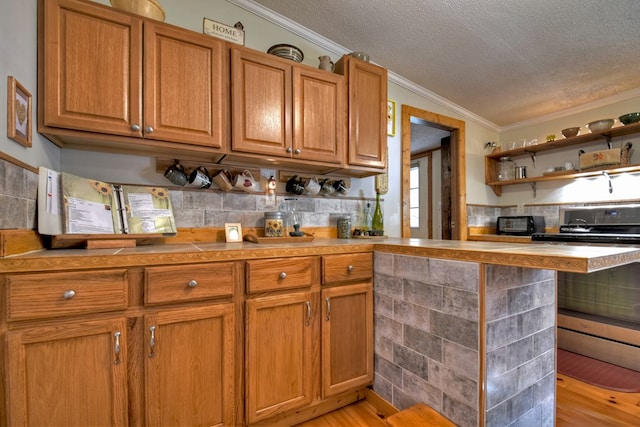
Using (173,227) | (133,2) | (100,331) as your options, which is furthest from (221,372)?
(133,2)

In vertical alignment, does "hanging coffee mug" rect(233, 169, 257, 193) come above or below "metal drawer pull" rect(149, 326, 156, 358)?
above

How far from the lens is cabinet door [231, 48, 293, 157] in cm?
167

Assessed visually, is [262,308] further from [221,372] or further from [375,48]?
[375,48]

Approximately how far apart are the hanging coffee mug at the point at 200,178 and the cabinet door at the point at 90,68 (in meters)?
0.41

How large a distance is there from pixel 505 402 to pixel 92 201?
2113 mm

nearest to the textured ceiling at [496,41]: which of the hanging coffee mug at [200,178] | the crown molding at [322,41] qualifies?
the crown molding at [322,41]

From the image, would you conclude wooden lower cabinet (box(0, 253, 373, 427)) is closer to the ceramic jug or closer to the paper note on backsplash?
the paper note on backsplash

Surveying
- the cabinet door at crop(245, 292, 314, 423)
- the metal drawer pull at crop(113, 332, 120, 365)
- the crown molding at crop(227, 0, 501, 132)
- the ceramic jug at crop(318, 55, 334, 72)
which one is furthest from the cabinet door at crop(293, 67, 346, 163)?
the metal drawer pull at crop(113, 332, 120, 365)

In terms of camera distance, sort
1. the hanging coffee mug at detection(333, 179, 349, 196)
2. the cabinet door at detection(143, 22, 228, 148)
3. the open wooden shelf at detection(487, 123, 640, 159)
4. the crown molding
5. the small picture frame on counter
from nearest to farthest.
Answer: the cabinet door at detection(143, 22, 228, 148), the small picture frame on counter, the crown molding, the hanging coffee mug at detection(333, 179, 349, 196), the open wooden shelf at detection(487, 123, 640, 159)

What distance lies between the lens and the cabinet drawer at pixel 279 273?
4.40 feet

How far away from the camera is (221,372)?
1.27 metres

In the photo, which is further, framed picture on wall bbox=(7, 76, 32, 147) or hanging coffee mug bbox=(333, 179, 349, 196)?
hanging coffee mug bbox=(333, 179, 349, 196)

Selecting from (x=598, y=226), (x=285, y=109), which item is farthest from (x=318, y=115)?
(x=598, y=226)

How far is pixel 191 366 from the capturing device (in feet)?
3.99
